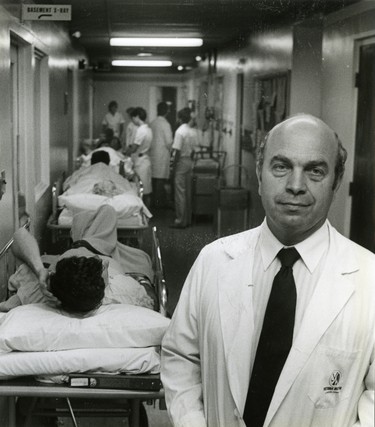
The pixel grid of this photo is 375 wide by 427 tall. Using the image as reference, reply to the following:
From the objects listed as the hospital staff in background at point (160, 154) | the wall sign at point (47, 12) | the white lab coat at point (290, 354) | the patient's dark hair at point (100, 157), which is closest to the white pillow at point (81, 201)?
the patient's dark hair at point (100, 157)

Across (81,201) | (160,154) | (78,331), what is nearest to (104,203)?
(81,201)

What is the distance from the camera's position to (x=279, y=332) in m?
1.32

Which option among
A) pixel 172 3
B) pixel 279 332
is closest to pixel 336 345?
pixel 279 332

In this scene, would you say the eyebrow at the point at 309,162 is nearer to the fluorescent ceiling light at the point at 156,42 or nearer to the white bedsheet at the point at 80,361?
the white bedsheet at the point at 80,361

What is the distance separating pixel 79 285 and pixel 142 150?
0.93 metres

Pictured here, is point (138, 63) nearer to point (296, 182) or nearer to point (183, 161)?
point (183, 161)

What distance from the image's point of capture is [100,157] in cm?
282

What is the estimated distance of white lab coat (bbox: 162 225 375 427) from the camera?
1.28m

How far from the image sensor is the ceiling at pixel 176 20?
2309 millimetres

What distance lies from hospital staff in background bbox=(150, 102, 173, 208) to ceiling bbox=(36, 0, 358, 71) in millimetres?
221

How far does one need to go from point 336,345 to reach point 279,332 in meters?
0.11

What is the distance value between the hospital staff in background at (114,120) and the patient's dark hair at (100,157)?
0.32 ft

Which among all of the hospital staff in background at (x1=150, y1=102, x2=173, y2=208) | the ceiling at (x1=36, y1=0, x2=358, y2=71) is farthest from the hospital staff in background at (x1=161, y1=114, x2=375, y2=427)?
the hospital staff in background at (x1=150, y1=102, x2=173, y2=208)

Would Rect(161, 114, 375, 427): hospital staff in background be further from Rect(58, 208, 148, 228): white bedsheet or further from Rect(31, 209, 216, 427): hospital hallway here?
Rect(58, 208, 148, 228): white bedsheet
